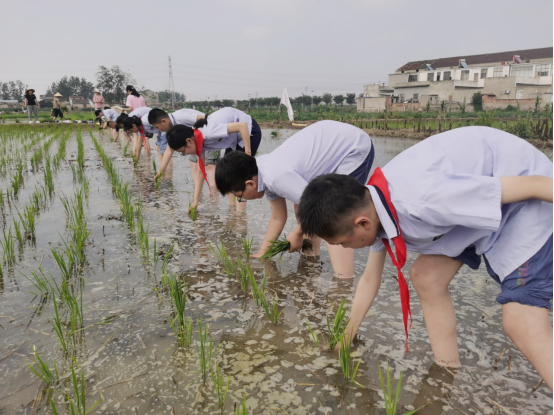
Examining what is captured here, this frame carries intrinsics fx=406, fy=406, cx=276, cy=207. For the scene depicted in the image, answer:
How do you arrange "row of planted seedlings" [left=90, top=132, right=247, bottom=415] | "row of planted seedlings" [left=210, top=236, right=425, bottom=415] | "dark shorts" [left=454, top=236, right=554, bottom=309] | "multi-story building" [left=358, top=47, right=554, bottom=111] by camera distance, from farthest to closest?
"multi-story building" [left=358, top=47, right=554, bottom=111] → "row of planted seedlings" [left=90, top=132, right=247, bottom=415] → "row of planted seedlings" [left=210, top=236, right=425, bottom=415] → "dark shorts" [left=454, top=236, right=554, bottom=309]

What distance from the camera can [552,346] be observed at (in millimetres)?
1145

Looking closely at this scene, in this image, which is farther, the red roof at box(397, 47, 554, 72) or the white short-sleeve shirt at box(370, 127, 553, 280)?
the red roof at box(397, 47, 554, 72)

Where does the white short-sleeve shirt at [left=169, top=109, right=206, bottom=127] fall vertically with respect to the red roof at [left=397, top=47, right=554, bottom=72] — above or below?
below

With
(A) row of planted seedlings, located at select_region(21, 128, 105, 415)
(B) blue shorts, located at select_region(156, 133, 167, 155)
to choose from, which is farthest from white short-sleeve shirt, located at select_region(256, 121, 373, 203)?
(B) blue shorts, located at select_region(156, 133, 167, 155)

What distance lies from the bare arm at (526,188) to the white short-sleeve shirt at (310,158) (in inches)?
49.6

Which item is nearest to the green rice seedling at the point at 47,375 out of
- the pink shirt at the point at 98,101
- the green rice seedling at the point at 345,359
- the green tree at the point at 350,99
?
the green rice seedling at the point at 345,359

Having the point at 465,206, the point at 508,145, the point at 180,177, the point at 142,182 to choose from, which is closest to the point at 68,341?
the point at 465,206

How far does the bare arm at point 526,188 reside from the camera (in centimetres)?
113

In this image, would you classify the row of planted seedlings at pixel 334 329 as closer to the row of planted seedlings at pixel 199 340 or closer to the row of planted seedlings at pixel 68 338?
the row of planted seedlings at pixel 199 340

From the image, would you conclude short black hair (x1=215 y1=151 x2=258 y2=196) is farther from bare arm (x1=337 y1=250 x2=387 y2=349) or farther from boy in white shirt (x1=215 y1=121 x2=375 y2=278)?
bare arm (x1=337 y1=250 x2=387 y2=349)

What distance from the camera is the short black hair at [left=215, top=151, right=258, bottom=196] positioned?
2.50 m

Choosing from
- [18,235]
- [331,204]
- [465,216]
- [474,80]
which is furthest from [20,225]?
[474,80]

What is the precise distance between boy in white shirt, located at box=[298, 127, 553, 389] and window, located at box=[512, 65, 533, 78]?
128 ft

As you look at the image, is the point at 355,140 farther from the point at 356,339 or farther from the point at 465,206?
the point at 465,206
